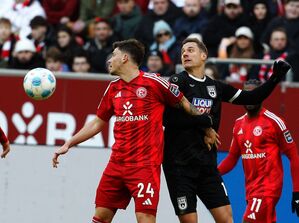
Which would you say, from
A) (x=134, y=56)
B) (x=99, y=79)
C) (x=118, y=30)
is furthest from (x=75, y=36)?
(x=134, y=56)

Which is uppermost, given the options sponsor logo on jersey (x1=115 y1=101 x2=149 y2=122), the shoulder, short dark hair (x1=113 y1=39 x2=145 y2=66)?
short dark hair (x1=113 y1=39 x2=145 y2=66)

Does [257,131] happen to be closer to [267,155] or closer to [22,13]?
[267,155]

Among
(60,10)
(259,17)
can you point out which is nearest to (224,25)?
(259,17)

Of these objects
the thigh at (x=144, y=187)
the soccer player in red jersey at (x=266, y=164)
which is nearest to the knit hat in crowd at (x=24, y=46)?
the soccer player in red jersey at (x=266, y=164)

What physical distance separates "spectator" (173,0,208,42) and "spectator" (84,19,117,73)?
101 cm

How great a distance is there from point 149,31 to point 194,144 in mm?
5754

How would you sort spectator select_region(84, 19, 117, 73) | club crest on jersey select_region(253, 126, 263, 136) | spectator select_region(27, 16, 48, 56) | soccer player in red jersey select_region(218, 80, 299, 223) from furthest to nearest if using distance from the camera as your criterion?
spectator select_region(27, 16, 48, 56), spectator select_region(84, 19, 117, 73), club crest on jersey select_region(253, 126, 263, 136), soccer player in red jersey select_region(218, 80, 299, 223)

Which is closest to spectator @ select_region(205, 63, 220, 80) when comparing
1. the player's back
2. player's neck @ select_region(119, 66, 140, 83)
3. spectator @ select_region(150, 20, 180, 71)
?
spectator @ select_region(150, 20, 180, 71)

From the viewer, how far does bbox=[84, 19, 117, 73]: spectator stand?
51.7 ft

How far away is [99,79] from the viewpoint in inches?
535

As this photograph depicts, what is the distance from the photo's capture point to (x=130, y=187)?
10.4m

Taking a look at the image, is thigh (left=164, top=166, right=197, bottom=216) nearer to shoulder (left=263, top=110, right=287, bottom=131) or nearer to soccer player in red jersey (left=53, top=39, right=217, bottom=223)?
soccer player in red jersey (left=53, top=39, right=217, bottom=223)

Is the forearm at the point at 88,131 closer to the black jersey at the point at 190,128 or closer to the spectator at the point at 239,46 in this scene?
the black jersey at the point at 190,128

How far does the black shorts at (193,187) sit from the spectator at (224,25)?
505cm
